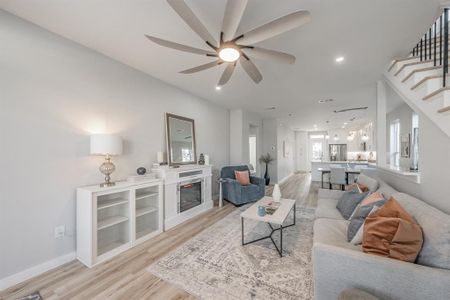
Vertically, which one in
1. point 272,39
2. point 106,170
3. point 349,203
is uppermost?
point 272,39

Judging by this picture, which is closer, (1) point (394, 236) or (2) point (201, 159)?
(1) point (394, 236)

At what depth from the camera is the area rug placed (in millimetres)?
1793

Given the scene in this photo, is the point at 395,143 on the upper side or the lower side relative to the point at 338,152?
upper


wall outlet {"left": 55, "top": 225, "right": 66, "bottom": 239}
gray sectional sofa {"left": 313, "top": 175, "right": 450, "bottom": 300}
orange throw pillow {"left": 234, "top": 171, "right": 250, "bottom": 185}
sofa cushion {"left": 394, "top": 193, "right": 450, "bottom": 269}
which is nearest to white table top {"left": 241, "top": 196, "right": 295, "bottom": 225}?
gray sectional sofa {"left": 313, "top": 175, "right": 450, "bottom": 300}

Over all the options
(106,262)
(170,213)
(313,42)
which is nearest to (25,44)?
(106,262)

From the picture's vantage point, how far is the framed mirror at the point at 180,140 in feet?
12.3

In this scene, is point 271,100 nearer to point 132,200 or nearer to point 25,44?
point 132,200

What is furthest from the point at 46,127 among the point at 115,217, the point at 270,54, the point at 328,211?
the point at 328,211

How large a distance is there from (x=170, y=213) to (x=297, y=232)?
221cm

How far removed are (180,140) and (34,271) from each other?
109 inches

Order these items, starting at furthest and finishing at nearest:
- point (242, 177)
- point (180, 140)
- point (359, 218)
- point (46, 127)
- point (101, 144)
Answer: point (242, 177) < point (180, 140) < point (101, 144) < point (46, 127) < point (359, 218)

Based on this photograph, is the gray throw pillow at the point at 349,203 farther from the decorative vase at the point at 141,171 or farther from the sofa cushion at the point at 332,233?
the decorative vase at the point at 141,171

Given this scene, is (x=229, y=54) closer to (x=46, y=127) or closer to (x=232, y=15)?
(x=232, y=15)

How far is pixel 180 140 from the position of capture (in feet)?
13.2
